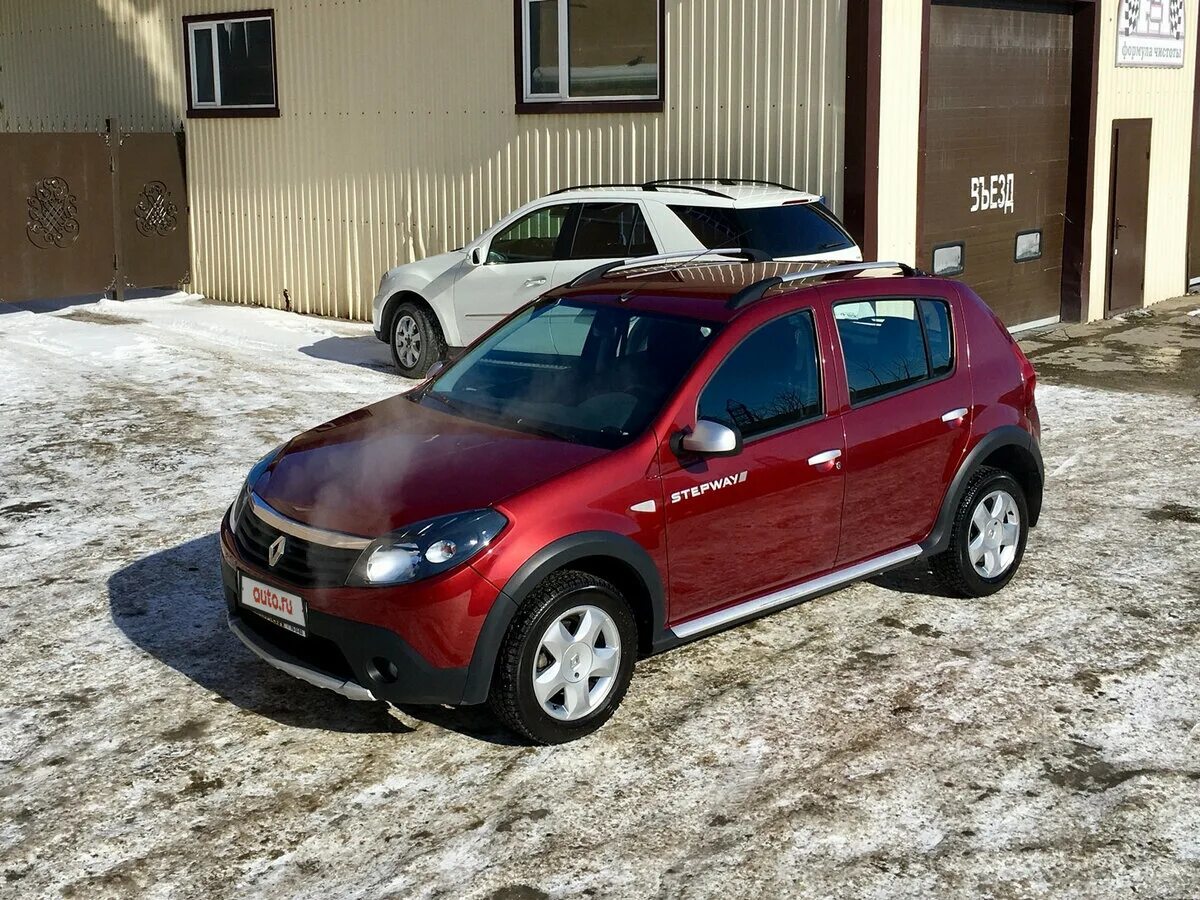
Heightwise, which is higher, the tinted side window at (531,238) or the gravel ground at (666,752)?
the tinted side window at (531,238)

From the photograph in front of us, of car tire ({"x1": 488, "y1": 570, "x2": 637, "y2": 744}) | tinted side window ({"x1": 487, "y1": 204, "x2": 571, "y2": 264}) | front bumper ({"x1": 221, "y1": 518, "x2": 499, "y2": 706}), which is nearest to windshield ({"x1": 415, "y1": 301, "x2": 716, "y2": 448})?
car tire ({"x1": 488, "y1": 570, "x2": 637, "y2": 744})

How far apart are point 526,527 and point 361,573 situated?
60 cm

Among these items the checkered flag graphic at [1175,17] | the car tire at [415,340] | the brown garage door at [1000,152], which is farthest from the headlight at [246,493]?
the checkered flag graphic at [1175,17]

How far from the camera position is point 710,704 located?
19.6 feet

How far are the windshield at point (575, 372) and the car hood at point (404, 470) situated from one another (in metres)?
0.15

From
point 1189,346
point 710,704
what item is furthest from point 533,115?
point 710,704

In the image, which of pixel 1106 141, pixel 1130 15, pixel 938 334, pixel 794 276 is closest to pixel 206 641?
pixel 794 276

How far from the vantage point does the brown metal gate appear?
53.8 feet

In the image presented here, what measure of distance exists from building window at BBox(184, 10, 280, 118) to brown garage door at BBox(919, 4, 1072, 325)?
7871 millimetres

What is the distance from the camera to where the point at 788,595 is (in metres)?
6.17

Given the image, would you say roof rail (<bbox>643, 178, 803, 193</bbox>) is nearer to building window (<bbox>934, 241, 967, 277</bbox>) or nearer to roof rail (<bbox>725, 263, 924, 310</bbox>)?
building window (<bbox>934, 241, 967, 277</bbox>)

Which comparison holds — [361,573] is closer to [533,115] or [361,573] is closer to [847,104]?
[847,104]

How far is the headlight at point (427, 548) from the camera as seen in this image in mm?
5188

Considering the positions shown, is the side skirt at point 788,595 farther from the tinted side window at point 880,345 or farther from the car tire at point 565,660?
the tinted side window at point 880,345
